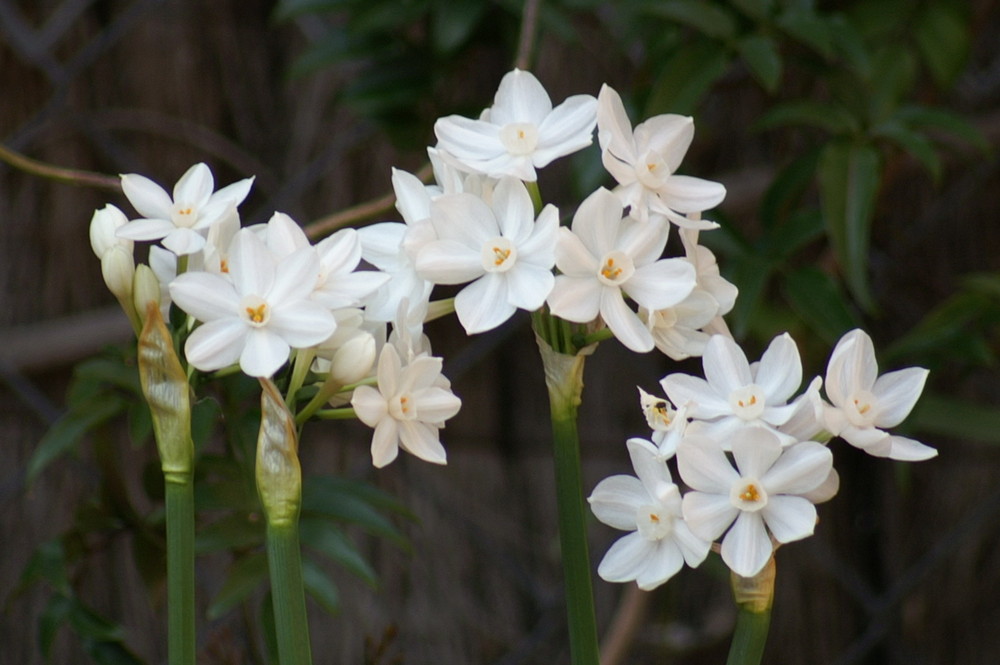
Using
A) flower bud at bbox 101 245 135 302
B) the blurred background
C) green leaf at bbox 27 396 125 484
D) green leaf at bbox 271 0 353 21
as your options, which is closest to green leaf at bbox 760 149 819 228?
the blurred background

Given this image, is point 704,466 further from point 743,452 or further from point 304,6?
point 304,6

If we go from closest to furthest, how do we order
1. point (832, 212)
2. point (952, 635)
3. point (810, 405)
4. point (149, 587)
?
point (810, 405), point (149, 587), point (832, 212), point (952, 635)

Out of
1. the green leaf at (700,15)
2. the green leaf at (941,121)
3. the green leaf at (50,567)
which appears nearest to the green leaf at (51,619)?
the green leaf at (50,567)

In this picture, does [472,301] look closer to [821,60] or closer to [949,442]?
[821,60]

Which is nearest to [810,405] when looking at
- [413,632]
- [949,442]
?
[413,632]

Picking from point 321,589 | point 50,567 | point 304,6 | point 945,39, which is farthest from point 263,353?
point 945,39

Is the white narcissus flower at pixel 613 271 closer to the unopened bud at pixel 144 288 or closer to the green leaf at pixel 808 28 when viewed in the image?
the unopened bud at pixel 144 288
